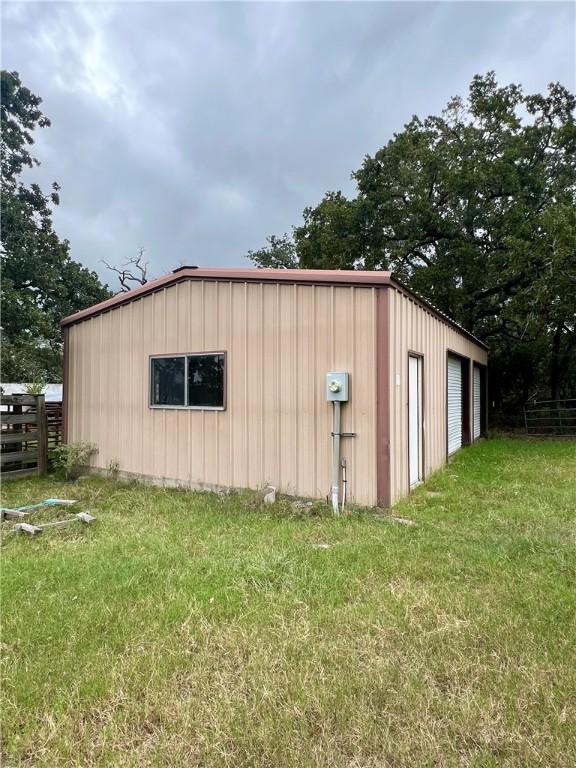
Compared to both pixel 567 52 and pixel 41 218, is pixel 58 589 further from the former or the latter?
pixel 41 218

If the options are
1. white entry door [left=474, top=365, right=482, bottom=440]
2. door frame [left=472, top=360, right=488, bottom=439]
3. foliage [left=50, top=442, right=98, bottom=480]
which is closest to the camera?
foliage [left=50, top=442, right=98, bottom=480]

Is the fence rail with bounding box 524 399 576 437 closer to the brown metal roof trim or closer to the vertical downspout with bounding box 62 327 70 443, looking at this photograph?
the brown metal roof trim

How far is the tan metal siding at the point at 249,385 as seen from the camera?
5.30 metres

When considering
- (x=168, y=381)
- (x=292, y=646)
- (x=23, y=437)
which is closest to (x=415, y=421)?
(x=168, y=381)

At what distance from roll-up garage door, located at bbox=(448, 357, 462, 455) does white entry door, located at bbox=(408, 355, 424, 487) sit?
9.29 ft

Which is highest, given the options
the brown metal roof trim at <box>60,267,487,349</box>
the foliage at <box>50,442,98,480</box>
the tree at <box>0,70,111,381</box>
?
the tree at <box>0,70,111,381</box>

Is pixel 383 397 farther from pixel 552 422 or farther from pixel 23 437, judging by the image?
pixel 552 422

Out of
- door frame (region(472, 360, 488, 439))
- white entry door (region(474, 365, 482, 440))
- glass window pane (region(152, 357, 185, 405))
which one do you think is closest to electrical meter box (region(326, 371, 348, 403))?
glass window pane (region(152, 357, 185, 405))

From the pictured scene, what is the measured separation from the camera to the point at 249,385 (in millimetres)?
6059

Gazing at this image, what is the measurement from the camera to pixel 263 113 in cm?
1366

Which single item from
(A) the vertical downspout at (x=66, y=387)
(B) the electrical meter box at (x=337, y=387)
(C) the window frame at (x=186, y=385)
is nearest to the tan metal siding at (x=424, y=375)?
(B) the electrical meter box at (x=337, y=387)

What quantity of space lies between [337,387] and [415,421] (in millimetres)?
1802

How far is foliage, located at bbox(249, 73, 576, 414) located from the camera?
15.0m

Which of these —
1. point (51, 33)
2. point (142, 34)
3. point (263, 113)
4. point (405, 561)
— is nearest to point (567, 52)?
point (263, 113)
